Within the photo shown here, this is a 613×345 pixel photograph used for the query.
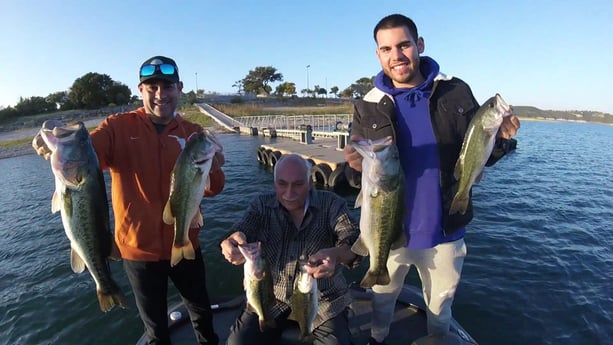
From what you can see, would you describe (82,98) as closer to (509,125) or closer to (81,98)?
(81,98)

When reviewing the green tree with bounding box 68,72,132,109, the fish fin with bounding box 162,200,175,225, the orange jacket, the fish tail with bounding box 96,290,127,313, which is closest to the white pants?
the fish fin with bounding box 162,200,175,225

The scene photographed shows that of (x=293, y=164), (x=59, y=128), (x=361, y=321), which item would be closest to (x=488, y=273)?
(x=361, y=321)

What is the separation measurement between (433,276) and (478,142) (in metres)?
1.64

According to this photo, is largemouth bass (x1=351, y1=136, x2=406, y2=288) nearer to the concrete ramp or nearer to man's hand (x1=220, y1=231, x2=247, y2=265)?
man's hand (x1=220, y1=231, x2=247, y2=265)

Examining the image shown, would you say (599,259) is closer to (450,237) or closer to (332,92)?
(450,237)

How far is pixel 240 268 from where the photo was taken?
9164mm

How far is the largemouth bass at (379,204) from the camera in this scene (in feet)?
10.2

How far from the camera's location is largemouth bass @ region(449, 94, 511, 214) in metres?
3.03

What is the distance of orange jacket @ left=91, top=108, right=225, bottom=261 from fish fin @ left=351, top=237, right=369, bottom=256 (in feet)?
6.50

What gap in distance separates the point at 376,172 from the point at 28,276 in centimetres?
1131

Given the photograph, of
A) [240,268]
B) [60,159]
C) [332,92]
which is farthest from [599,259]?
[332,92]

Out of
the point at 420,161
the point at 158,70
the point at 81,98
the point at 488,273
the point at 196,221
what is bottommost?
the point at 488,273

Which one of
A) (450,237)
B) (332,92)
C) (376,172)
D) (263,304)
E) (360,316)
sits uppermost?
(332,92)

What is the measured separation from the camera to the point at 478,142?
313 centimetres
